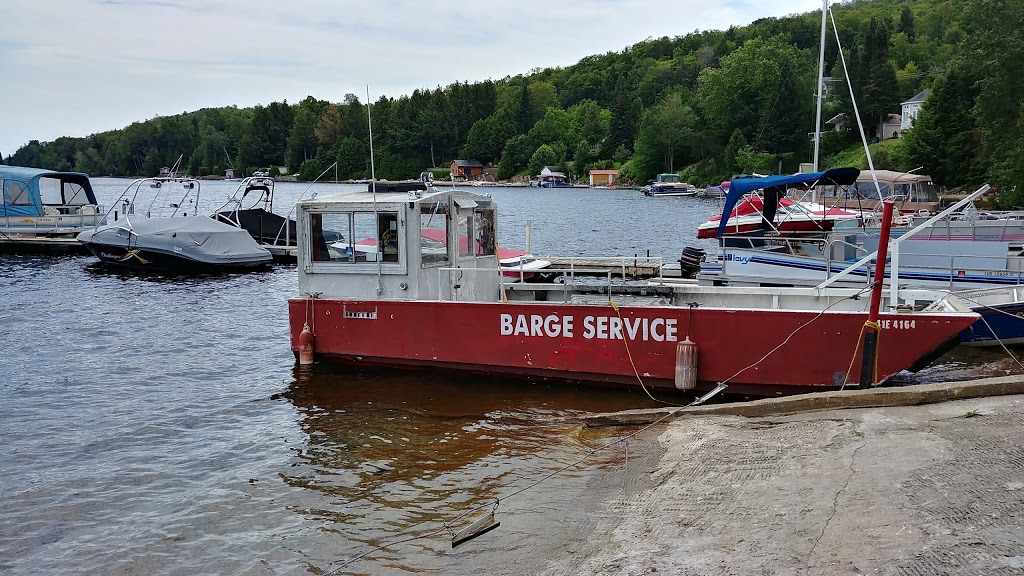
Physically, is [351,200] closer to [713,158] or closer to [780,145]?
[780,145]

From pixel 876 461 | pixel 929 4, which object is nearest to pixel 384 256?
pixel 876 461

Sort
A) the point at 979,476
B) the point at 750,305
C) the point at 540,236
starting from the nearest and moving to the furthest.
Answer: the point at 979,476 < the point at 750,305 < the point at 540,236

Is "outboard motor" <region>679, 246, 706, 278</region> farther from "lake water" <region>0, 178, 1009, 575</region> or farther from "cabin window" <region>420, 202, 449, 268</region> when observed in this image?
"cabin window" <region>420, 202, 449, 268</region>

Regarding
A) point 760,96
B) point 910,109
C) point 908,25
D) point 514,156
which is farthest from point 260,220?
point 908,25

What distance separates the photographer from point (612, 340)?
12.6 metres

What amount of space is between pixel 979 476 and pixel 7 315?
80.2 feet

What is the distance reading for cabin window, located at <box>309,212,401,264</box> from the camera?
45.4ft

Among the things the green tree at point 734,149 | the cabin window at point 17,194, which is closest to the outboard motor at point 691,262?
the cabin window at point 17,194

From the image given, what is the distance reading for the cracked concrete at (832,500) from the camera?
220 inches

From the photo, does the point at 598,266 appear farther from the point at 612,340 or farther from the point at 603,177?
the point at 603,177

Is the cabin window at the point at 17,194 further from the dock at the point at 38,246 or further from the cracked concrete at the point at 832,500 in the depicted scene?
the cracked concrete at the point at 832,500

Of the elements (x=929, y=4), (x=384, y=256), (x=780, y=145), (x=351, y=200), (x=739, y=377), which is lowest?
(x=739, y=377)

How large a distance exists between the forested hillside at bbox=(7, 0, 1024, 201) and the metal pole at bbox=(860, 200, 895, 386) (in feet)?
134

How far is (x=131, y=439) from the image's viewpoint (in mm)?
11938
